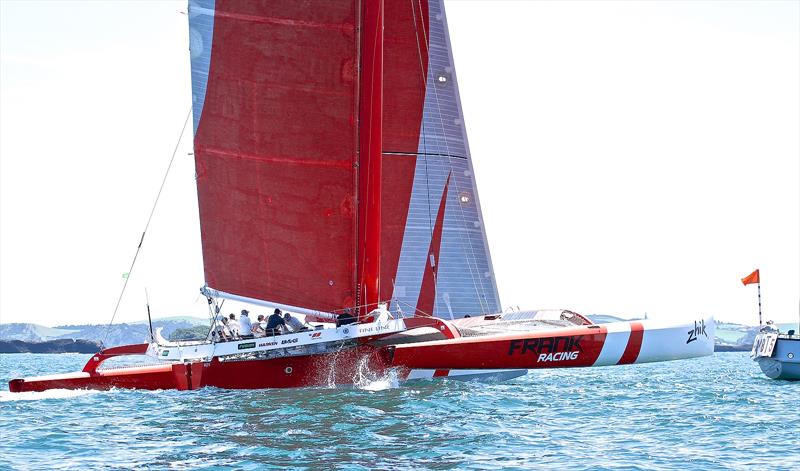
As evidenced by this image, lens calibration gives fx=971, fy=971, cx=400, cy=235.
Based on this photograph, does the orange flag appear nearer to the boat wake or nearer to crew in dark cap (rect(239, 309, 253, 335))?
crew in dark cap (rect(239, 309, 253, 335))

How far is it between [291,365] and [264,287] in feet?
6.52

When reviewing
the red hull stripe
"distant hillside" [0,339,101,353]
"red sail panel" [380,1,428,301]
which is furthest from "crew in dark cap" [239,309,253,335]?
"distant hillside" [0,339,101,353]

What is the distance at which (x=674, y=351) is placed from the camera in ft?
61.3

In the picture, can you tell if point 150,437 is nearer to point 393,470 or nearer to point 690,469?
point 393,470

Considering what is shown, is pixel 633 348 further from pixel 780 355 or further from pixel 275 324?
pixel 780 355

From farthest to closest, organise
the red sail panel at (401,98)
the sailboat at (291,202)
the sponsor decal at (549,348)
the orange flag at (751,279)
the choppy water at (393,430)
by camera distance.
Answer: the orange flag at (751,279), the red sail panel at (401,98), the sailboat at (291,202), the sponsor decal at (549,348), the choppy water at (393,430)

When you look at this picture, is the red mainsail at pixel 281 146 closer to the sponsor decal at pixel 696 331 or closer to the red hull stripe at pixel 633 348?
the red hull stripe at pixel 633 348

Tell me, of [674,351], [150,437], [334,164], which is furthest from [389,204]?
[150,437]

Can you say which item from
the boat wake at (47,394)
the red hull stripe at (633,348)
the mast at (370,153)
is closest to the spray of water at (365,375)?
the mast at (370,153)

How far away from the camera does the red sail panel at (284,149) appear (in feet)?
67.6

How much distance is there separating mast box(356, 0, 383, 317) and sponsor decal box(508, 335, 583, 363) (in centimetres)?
367

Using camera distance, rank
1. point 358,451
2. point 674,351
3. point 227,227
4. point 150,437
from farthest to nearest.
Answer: point 227,227
point 674,351
point 150,437
point 358,451

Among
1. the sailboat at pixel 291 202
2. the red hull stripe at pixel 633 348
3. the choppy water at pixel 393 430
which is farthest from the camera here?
the sailboat at pixel 291 202

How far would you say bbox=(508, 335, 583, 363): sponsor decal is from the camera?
1792cm
